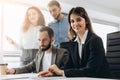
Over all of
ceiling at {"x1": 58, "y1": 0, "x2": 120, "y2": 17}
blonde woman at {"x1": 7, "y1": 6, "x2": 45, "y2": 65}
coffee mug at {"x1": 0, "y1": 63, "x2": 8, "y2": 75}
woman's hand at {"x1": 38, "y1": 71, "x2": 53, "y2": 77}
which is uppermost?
ceiling at {"x1": 58, "y1": 0, "x2": 120, "y2": 17}

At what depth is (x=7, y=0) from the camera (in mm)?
1235

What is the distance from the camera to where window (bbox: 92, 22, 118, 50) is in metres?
1.42

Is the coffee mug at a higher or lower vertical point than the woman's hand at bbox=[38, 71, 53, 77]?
higher

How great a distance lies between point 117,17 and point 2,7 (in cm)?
90

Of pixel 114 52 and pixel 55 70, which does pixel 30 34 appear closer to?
pixel 55 70

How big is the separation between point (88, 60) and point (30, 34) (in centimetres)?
47

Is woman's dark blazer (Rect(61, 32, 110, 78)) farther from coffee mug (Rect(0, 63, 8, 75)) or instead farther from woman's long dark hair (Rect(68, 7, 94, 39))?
coffee mug (Rect(0, 63, 8, 75))

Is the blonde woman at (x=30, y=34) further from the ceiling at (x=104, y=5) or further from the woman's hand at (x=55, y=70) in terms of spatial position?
the ceiling at (x=104, y=5)

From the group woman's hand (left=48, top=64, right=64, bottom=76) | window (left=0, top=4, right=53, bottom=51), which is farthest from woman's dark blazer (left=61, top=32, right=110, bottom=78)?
window (left=0, top=4, right=53, bottom=51)

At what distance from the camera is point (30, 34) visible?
1318 mm

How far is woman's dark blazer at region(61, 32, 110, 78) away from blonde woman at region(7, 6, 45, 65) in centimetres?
22

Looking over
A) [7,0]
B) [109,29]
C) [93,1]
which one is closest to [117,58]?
[109,29]

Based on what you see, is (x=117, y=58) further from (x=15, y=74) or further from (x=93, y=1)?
(x=15, y=74)

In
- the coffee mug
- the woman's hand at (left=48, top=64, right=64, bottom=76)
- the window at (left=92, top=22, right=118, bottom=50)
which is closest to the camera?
the coffee mug
